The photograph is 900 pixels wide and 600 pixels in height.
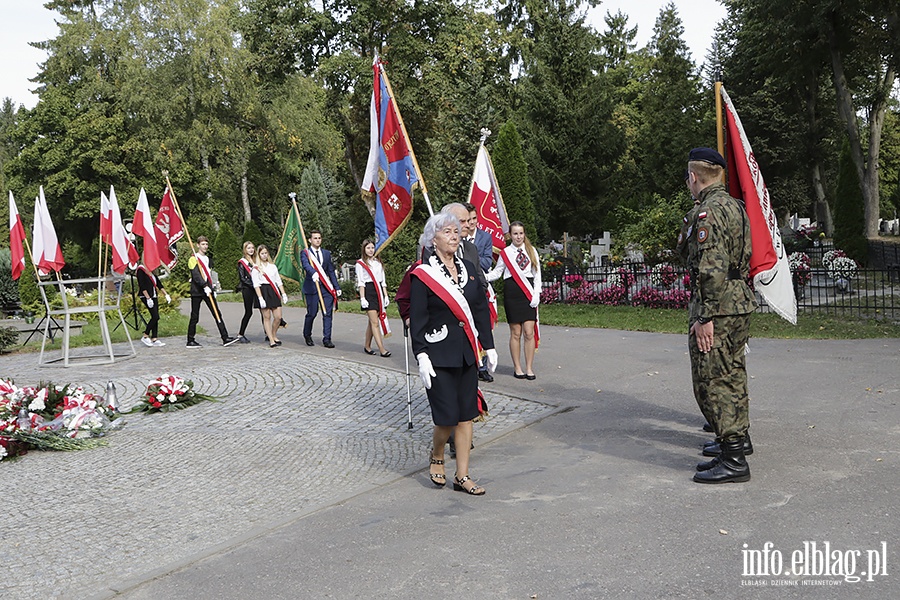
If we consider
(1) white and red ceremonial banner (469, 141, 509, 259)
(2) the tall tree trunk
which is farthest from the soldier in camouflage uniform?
(2) the tall tree trunk

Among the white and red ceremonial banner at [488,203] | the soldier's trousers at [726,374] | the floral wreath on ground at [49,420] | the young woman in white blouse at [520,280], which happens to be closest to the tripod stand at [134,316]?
the floral wreath on ground at [49,420]

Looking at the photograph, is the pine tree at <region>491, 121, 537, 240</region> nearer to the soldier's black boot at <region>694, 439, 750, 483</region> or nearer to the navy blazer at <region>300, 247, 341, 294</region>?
the navy blazer at <region>300, 247, 341, 294</region>

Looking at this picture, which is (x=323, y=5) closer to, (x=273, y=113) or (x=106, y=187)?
(x=273, y=113)

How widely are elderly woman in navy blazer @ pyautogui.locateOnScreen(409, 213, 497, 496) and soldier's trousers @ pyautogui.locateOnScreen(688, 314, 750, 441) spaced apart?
5.18 feet

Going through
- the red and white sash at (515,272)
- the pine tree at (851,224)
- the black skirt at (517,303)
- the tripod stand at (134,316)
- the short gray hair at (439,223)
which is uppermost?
the pine tree at (851,224)

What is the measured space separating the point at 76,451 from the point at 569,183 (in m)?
34.2

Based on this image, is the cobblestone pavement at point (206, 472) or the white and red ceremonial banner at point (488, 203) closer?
the cobblestone pavement at point (206, 472)

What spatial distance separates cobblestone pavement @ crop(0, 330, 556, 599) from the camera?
4.61 m

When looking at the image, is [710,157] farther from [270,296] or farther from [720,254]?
[270,296]

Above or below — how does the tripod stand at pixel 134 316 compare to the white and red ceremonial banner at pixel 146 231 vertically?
below

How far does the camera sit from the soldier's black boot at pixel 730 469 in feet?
16.8

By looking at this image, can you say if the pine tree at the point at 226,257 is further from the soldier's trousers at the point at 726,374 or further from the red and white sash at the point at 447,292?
the soldier's trousers at the point at 726,374

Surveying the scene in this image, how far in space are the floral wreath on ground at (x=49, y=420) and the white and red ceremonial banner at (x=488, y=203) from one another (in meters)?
4.64

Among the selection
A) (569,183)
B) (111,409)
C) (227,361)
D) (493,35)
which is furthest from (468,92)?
(111,409)
